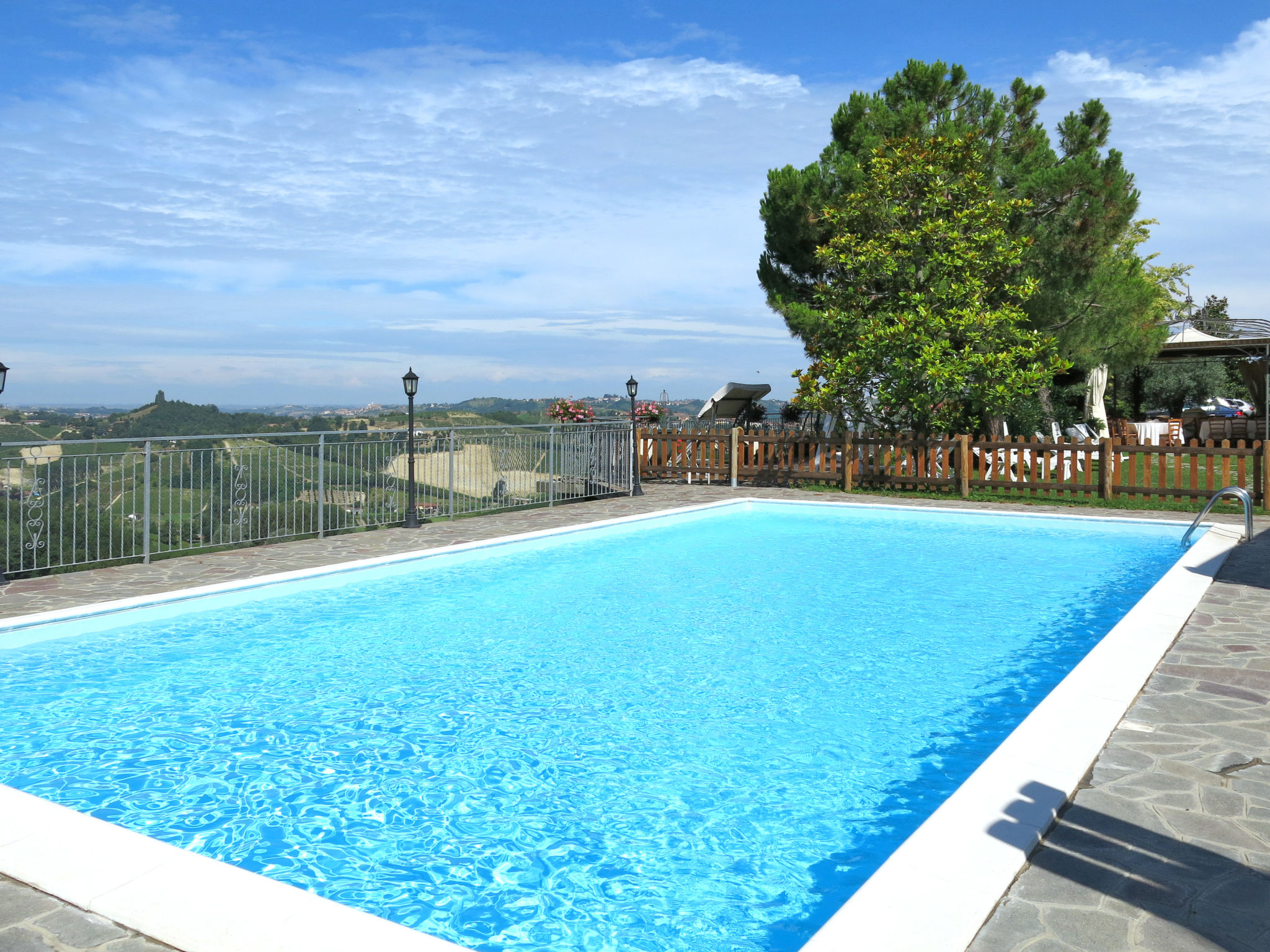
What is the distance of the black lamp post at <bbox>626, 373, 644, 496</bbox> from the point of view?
596 inches

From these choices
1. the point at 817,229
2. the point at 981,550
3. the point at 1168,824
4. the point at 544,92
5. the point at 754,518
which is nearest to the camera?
the point at 1168,824

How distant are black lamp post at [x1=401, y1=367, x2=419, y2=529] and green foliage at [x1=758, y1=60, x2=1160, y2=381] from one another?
9.42m

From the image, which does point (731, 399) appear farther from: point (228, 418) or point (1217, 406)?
point (1217, 406)

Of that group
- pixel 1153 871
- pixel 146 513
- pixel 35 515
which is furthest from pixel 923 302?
pixel 1153 871

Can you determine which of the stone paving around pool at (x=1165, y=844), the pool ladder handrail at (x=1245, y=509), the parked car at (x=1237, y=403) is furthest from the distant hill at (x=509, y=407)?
the parked car at (x=1237, y=403)

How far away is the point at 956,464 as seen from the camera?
14938 millimetres

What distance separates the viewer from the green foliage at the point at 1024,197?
17.7 metres

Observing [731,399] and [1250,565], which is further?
[731,399]

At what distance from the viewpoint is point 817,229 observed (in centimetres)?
1895

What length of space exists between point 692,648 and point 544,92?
11738 millimetres

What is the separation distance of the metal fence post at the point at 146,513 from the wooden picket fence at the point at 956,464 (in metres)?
10.6

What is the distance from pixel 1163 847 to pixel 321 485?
9173mm

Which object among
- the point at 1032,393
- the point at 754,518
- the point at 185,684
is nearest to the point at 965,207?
the point at 1032,393

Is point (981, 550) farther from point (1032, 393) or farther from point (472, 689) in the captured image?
point (472, 689)
